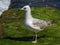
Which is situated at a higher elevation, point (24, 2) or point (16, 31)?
point (24, 2)

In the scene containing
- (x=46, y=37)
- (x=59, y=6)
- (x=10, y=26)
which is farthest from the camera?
(x=59, y=6)

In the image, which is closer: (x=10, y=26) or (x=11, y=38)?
(x=11, y=38)

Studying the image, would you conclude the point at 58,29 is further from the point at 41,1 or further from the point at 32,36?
the point at 41,1

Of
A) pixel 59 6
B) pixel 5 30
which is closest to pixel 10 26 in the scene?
pixel 5 30

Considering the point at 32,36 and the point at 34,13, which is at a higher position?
the point at 34,13

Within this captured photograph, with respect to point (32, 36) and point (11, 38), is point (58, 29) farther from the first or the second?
point (11, 38)

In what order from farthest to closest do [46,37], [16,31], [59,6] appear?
[59,6] → [16,31] → [46,37]

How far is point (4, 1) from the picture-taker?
3669 cm

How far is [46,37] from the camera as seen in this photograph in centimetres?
1886

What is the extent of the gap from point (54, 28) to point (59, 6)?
1469 cm

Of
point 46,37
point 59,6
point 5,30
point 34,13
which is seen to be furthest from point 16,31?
point 59,6

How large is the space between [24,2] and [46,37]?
19.1 m

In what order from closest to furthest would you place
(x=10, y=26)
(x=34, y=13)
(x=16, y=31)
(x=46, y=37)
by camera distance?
(x=46, y=37)
(x=16, y=31)
(x=10, y=26)
(x=34, y=13)

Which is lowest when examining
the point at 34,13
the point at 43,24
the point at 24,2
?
the point at 43,24
